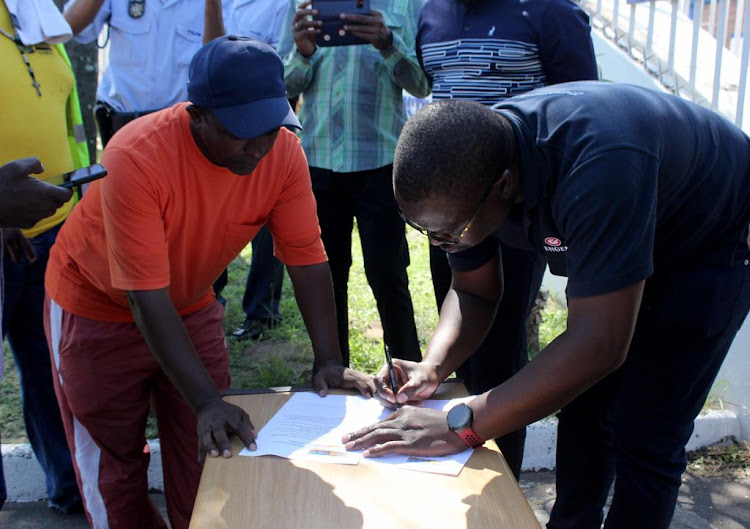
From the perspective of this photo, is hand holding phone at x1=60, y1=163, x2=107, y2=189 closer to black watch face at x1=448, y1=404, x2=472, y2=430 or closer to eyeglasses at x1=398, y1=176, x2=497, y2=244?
eyeglasses at x1=398, y1=176, x2=497, y2=244

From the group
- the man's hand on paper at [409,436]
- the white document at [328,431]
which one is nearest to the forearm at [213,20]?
the white document at [328,431]

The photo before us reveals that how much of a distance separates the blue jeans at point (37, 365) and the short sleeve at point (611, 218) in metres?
2.11

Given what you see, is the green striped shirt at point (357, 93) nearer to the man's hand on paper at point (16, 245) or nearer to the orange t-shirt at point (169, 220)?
the orange t-shirt at point (169, 220)

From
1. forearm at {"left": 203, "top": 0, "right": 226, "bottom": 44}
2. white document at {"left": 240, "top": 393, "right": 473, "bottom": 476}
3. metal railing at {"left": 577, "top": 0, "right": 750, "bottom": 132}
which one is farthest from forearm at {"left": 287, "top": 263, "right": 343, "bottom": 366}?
metal railing at {"left": 577, "top": 0, "right": 750, "bottom": 132}

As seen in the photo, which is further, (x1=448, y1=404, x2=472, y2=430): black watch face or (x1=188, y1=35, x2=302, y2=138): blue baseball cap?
(x1=188, y1=35, x2=302, y2=138): blue baseball cap

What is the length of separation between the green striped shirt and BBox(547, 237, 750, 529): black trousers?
1.65 metres

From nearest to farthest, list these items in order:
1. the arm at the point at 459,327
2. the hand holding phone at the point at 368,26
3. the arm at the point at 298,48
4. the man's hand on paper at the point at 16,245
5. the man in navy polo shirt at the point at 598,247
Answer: the man in navy polo shirt at the point at 598,247 → the arm at the point at 459,327 → the man's hand on paper at the point at 16,245 → the hand holding phone at the point at 368,26 → the arm at the point at 298,48

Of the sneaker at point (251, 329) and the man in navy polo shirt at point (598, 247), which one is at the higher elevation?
the man in navy polo shirt at point (598, 247)

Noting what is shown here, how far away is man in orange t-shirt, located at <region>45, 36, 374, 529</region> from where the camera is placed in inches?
83.4

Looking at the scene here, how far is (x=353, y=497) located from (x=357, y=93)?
2.27m

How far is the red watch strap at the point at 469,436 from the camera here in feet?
5.94

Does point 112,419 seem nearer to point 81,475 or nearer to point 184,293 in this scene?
point 81,475

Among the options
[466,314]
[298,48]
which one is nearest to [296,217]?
[466,314]

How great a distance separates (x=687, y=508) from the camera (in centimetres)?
314
